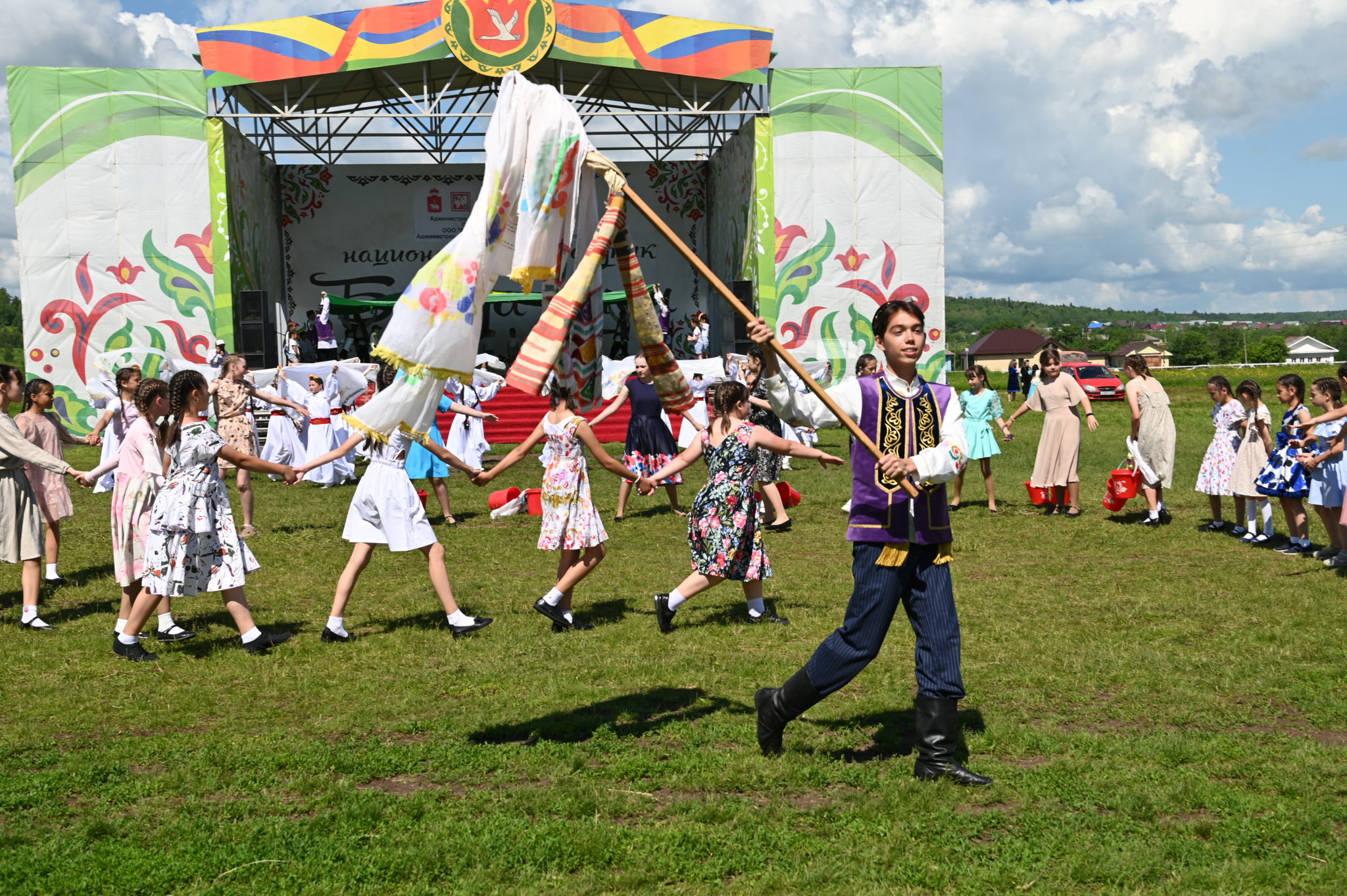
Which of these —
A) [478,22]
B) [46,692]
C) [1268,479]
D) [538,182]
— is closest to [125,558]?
[46,692]

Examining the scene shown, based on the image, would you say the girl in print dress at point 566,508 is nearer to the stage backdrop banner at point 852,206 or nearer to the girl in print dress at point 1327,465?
the girl in print dress at point 1327,465

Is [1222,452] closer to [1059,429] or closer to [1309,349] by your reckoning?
[1059,429]

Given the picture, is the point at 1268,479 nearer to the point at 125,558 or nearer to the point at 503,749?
the point at 503,749

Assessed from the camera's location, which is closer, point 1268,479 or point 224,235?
point 1268,479

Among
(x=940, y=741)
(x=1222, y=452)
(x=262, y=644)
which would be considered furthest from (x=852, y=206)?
(x=940, y=741)

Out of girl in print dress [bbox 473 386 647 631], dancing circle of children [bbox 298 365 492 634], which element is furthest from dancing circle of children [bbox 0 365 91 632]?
girl in print dress [bbox 473 386 647 631]

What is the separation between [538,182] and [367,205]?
27.3 m

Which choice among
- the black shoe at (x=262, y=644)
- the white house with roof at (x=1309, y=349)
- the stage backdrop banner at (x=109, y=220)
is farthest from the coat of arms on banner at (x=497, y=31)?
the white house with roof at (x=1309, y=349)

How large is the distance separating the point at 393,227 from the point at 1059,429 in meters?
22.4

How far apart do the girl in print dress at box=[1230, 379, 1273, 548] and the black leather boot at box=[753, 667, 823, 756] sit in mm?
7568

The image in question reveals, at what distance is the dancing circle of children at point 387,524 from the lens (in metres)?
7.28

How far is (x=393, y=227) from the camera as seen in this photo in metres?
30.6

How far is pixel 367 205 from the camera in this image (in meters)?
30.4

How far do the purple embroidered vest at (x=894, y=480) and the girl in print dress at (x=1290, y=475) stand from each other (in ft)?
21.7
